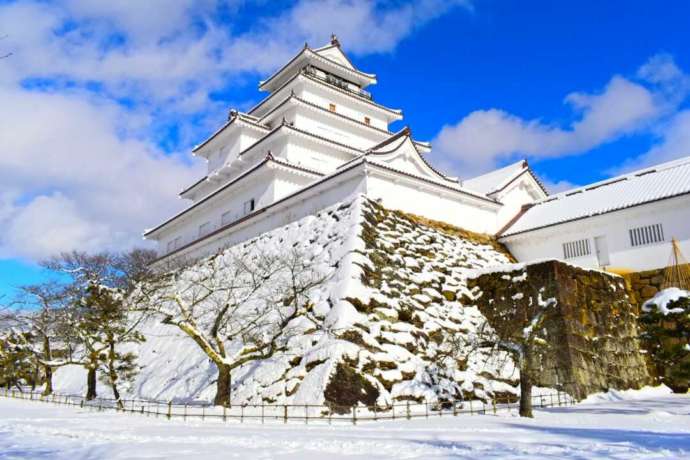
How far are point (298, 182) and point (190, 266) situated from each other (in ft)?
24.7

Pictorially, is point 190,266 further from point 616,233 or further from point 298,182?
point 616,233

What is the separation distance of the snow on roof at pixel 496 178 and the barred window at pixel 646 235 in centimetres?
753

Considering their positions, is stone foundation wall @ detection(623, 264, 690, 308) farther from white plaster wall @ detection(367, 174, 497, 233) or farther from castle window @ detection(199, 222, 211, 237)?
castle window @ detection(199, 222, 211, 237)

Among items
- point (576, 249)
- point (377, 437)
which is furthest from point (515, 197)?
point (377, 437)

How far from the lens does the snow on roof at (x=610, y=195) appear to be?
72.7 ft

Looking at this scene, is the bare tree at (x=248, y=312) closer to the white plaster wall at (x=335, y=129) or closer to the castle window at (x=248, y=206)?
the castle window at (x=248, y=206)

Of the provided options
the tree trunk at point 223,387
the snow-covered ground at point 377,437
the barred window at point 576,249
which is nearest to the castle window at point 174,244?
the snow-covered ground at point 377,437

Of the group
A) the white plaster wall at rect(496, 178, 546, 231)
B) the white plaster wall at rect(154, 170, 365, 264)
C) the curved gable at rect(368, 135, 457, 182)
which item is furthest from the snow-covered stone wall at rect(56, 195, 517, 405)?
the white plaster wall at rect(496, 178, 546, 231)

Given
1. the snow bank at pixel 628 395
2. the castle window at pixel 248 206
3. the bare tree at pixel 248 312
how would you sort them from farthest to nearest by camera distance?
the castle window at pixel 248 206 < the snow bank at pixel 628 395 < the bare tree at pixel 248 312

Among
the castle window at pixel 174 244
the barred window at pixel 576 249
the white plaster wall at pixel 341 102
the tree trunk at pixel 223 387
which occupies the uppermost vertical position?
the white plaster wall at pixel 341 102

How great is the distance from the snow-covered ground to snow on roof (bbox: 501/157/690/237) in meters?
10.7

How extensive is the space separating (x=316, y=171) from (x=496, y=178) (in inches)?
417

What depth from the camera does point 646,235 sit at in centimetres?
2169

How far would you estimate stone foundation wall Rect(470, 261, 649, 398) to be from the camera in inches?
666
